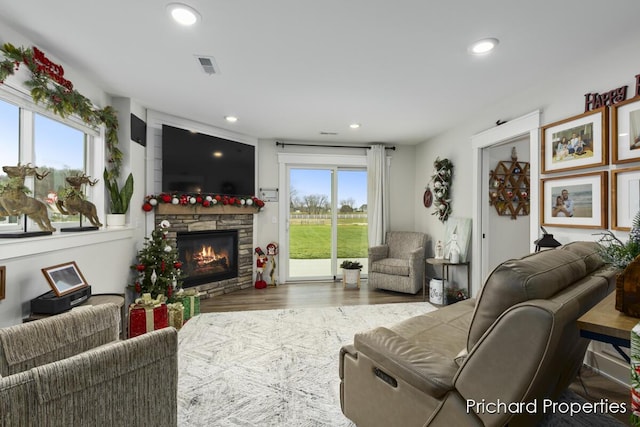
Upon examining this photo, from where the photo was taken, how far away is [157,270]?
10.9 feet

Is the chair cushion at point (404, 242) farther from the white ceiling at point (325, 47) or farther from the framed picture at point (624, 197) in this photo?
the framed picture at point (624, 197)

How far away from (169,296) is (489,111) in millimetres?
4277

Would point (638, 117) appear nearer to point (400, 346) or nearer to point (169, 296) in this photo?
point (400, 346)

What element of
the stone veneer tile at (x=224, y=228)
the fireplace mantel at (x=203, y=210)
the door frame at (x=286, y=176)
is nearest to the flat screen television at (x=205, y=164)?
the fireplace mantel at (x=203, y=210)

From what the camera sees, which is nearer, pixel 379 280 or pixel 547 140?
pixel 547 140

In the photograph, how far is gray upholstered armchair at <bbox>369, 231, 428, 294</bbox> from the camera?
434cm

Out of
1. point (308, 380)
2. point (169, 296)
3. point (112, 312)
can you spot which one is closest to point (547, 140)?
point (308, 380)

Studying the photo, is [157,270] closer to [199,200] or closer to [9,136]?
[199,200]

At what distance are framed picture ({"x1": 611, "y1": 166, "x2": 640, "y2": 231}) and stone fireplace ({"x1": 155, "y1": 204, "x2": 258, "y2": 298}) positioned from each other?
4208mm

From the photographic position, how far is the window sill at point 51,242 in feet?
6.04

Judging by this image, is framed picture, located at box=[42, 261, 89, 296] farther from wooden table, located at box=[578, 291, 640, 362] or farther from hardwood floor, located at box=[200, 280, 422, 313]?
wooden table, located at box=[578, 291, 640, 362]

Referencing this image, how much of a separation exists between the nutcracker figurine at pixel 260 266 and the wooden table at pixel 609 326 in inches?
167

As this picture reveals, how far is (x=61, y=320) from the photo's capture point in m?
1.29

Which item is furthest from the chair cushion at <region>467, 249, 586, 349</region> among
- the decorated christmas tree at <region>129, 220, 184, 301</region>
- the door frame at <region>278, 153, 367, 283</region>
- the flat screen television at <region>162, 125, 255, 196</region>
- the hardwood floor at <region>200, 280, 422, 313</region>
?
the door frame at <region>278, 153, 367, 283</region>
